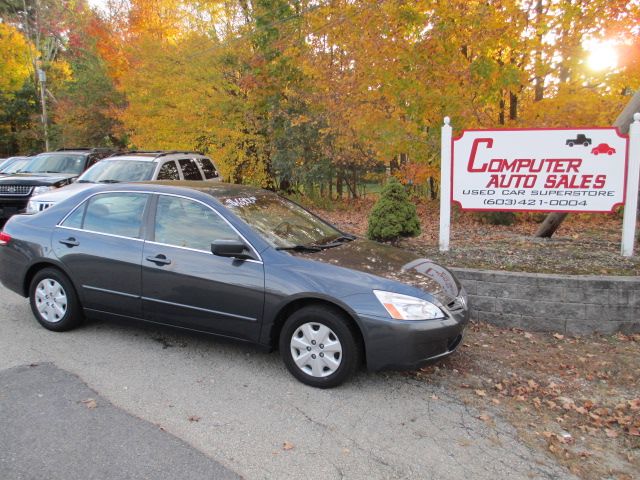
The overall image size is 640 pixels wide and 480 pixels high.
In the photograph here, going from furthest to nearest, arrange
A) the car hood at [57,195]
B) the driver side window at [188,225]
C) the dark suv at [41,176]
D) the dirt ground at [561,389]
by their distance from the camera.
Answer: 1. the dark suv at [41,176]
2. the car hood at [57,195]
3. the driver side window at [188,225]
4. the dirt ground at [561,389]

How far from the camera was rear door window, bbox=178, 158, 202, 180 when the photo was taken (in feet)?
32.4

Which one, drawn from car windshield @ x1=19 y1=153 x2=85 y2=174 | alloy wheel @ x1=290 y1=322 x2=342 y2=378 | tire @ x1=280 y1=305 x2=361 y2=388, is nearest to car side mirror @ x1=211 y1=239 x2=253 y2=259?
tire @ x1=280 y1=305 x2=361 y2=388

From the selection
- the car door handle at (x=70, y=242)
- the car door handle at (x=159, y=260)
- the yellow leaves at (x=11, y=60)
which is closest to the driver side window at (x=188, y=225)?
the car door handle at (x=159, y=260)

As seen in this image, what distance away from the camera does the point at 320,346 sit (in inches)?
163

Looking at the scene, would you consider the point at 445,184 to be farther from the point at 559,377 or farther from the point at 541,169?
the point at 559,377

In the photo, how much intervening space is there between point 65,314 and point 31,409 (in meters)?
1.62

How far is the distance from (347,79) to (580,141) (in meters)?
6.25

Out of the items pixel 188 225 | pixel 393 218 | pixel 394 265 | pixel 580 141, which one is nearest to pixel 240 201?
pixel 188 225

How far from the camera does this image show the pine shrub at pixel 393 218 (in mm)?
7391

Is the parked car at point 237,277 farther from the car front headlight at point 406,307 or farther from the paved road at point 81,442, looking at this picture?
the paved road at point 81,442

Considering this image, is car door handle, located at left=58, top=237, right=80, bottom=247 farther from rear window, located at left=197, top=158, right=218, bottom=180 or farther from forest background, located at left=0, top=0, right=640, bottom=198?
forest background, located at left=0, top=0, right=640, bottom=198

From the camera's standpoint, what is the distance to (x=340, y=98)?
12195 millimetres

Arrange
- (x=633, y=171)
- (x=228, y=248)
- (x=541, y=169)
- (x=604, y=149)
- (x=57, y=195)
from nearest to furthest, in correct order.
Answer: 1. (x=228, y=248)
2. (x=633, y=171)
3. (x=604, y=149)
4. (x=541, y=169)
5. (x=57, y=195)

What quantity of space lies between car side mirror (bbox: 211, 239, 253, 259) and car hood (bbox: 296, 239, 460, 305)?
0.52 meters
